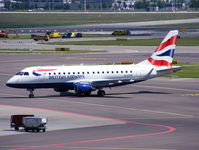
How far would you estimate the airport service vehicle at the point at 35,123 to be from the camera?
47156 millimetres

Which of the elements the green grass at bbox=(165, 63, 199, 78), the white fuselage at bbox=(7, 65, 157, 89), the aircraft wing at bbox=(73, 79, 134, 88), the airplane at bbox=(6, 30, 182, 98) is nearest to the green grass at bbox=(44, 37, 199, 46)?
the green grass at bbox=(165, 63, 199, 78)

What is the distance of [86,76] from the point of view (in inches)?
2785

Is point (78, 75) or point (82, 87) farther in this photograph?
point (78, 75)

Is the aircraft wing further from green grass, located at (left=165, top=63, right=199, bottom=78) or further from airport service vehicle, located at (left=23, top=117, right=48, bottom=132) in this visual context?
airport service vehicle, located at (left=23, top=117, right=48, bottom=132)

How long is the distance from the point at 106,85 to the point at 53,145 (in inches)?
1179

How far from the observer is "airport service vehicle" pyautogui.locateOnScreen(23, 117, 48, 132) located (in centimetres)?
4716

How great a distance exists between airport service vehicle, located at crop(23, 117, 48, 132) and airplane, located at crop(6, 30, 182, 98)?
2121cm

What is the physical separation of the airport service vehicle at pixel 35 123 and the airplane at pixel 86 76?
2121 centimetres

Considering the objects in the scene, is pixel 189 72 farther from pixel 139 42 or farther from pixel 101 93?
pixel 139 42

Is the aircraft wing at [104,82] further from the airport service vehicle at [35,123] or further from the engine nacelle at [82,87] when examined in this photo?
the airport service vehicle at [35,123]

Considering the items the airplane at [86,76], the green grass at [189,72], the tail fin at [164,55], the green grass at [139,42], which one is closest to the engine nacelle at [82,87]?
the airplane at [86,76]

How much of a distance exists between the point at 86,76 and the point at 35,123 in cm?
2402

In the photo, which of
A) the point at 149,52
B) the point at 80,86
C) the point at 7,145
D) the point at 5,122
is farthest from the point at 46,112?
the point at 149,52

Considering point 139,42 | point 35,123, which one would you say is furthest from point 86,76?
point 139,42
